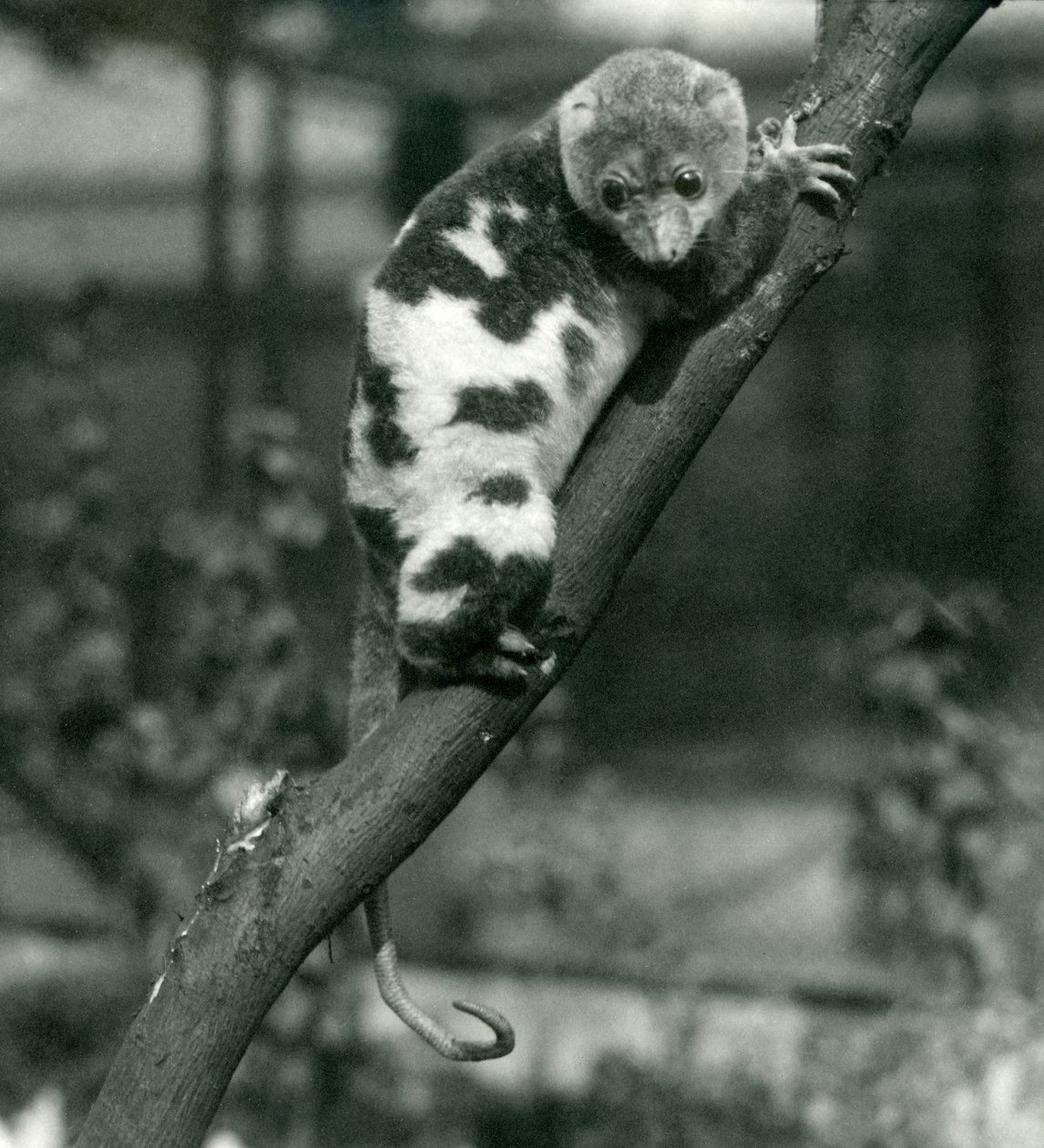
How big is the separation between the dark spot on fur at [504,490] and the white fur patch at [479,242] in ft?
1.40

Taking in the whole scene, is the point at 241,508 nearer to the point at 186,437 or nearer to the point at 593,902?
the point at 186,437

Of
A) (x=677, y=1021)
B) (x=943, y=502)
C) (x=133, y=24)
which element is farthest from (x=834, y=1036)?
(x=133, y=24)

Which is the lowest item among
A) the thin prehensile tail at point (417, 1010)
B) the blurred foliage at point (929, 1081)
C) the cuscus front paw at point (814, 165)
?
the blurred foliage at point (929, 1081)

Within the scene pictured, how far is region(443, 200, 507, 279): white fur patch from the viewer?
281cm

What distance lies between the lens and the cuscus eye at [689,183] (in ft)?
9.21

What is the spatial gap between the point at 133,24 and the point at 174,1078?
388 centimetres

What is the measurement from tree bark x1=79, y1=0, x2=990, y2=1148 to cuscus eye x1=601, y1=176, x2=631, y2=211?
346 mm

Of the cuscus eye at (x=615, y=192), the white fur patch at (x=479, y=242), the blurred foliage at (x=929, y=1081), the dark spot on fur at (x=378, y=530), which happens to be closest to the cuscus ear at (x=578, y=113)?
the cuscus eye at (x=615, y=192)

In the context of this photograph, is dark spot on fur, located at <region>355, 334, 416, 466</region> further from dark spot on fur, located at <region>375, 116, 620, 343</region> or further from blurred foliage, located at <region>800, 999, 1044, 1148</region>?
blurred foliage, located at <region>800, 999, 1044, 1148</region>

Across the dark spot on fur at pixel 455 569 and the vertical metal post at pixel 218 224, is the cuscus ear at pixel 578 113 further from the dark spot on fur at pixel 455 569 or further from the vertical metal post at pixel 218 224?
the vertical metal post at pixel 218 224

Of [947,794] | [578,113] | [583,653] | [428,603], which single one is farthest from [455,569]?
[947,794]

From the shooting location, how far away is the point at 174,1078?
2219 millimetres

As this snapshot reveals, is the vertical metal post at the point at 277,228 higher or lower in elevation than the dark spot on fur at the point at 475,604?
lower

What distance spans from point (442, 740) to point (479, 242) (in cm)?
101
